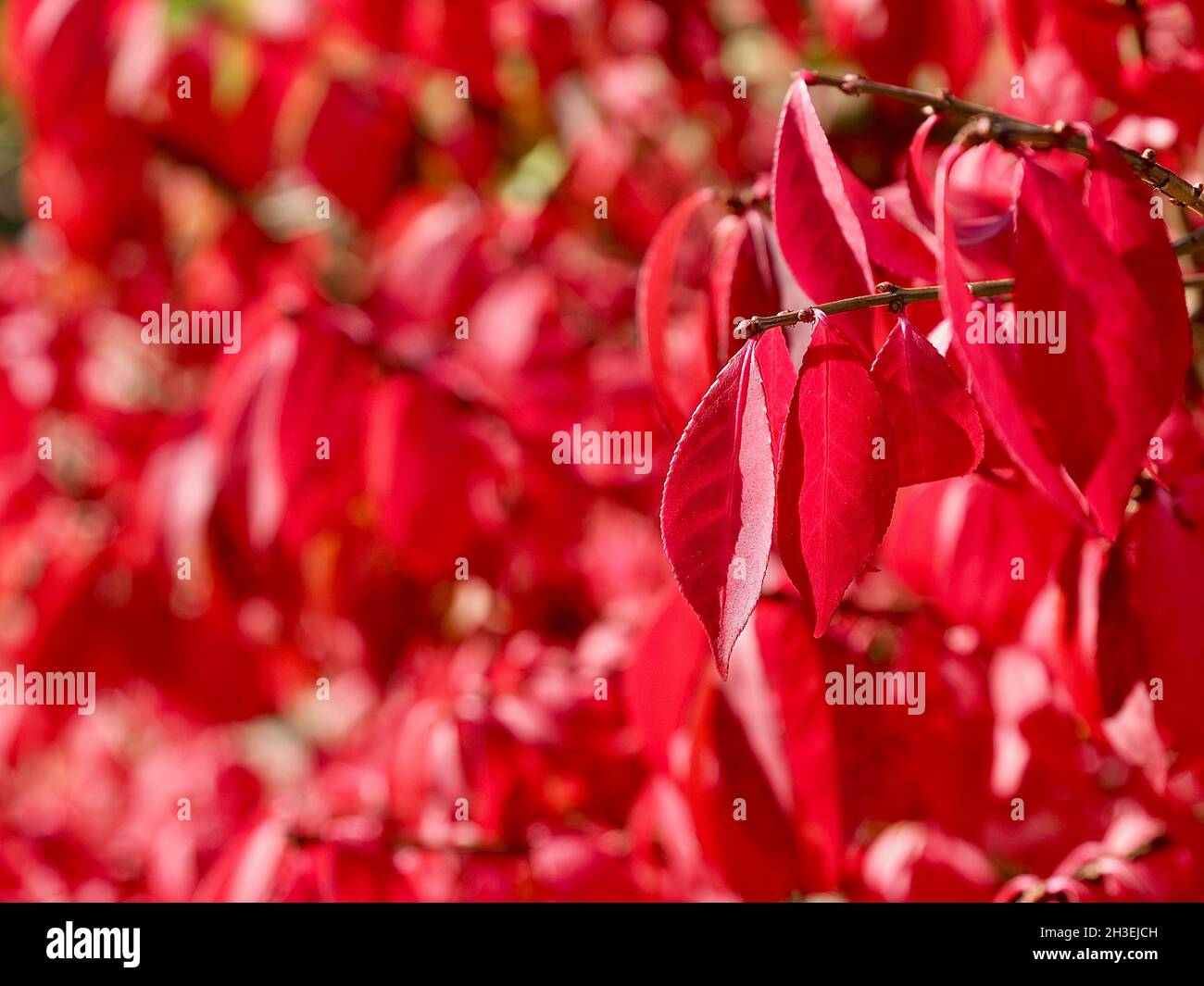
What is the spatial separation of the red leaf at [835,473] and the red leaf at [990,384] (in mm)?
45

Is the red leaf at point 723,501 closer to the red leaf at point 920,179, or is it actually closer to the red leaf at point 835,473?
the red leaf at point 835,473

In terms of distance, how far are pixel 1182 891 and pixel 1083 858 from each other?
8cm

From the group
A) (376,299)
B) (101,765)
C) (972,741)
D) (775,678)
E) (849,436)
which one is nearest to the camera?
(849,436)

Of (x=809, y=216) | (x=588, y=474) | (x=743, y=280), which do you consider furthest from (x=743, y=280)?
(x=588, y=474)

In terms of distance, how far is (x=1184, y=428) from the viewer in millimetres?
903

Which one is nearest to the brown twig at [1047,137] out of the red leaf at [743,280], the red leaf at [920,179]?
the red leaf at [920,179]

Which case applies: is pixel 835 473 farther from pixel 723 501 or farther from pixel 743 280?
pixel 743 280

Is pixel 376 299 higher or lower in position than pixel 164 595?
higher

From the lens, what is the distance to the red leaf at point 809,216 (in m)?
0.62

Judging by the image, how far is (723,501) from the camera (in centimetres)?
55

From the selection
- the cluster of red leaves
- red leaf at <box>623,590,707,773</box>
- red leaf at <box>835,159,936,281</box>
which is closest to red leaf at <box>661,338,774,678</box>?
the cluster of red leaves

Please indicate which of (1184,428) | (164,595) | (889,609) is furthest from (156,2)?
(1184,428)

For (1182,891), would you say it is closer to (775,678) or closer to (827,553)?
(775,678)
